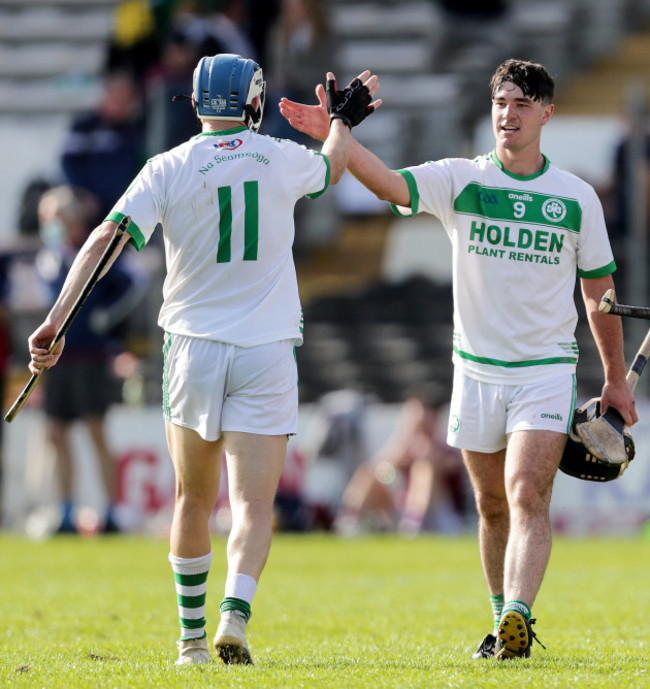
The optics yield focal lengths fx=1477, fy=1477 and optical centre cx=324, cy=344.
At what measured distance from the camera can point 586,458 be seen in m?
5.84

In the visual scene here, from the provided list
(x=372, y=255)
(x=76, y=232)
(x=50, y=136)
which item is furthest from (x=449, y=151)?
(x=76, y=232)

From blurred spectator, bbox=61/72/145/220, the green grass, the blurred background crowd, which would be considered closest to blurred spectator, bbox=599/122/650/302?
the blurred background crowd

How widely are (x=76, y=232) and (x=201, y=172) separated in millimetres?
8297

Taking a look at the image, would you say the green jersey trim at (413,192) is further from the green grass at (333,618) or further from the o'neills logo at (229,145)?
the green grass at (333,618)

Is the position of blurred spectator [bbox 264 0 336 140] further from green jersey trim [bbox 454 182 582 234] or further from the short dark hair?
green jersey trim [bbox 454 182 582 234]

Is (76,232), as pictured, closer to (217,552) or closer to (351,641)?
(217,552)

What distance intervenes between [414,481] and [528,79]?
8869mm

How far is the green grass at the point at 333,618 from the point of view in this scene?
500cm

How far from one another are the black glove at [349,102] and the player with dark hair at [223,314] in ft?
1.32

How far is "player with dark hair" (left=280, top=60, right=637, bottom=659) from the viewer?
19.2 ft

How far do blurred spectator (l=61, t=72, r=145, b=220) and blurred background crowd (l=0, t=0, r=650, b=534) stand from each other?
25 mm

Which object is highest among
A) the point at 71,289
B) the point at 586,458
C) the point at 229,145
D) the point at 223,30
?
the point at 229,145

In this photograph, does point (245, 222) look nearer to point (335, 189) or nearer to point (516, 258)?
point (516, 258)

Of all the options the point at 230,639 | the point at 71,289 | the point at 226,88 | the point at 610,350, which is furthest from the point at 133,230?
the point at 610,350
